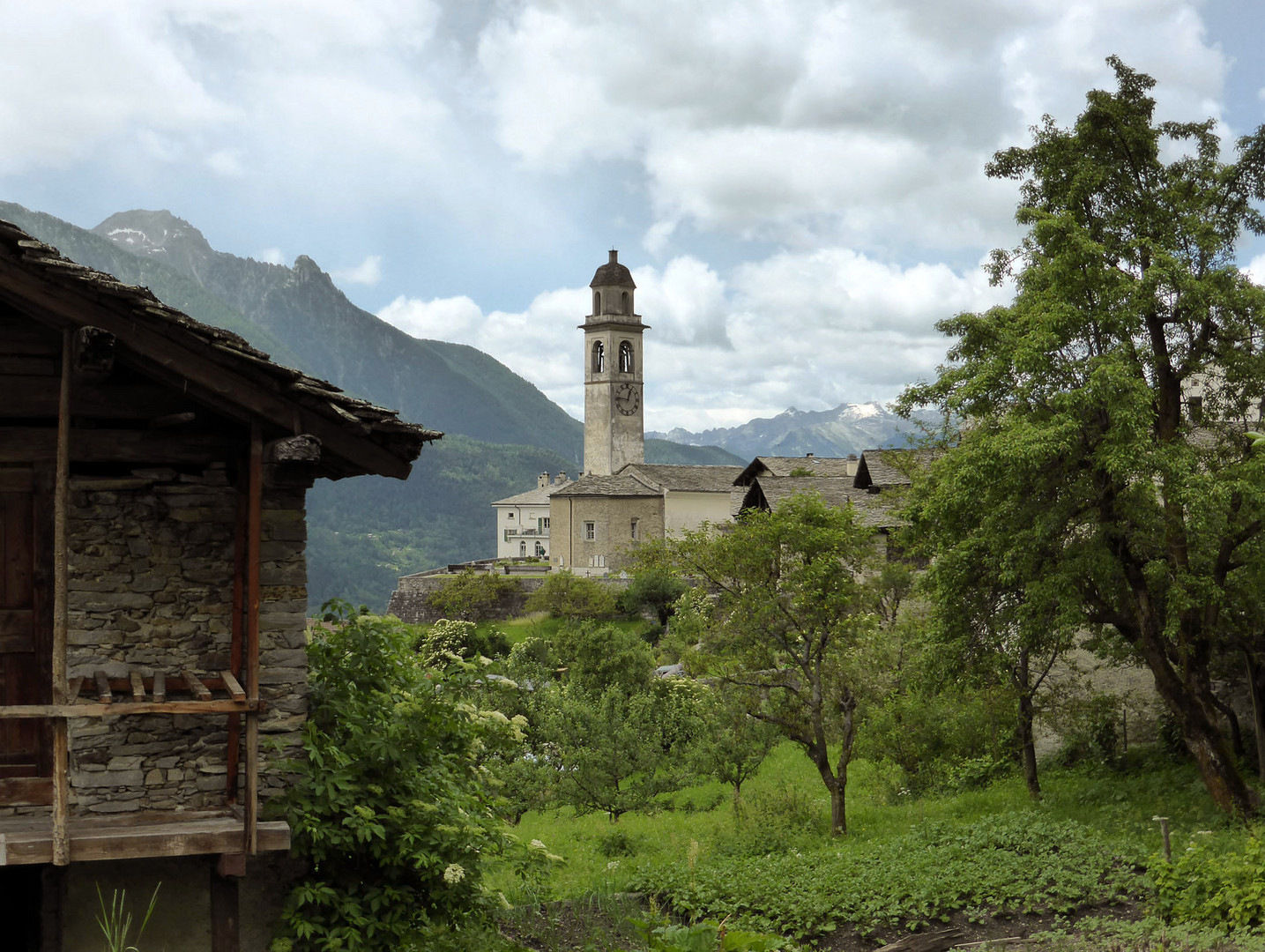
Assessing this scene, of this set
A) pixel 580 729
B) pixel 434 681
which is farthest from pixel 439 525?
pixel 434 681

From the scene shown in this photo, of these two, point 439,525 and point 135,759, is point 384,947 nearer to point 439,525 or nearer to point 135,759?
point 135,759

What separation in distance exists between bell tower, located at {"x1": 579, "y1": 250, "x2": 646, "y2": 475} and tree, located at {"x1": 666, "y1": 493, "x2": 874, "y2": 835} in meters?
62.6

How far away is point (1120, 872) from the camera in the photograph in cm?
1205

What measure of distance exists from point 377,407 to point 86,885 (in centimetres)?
366

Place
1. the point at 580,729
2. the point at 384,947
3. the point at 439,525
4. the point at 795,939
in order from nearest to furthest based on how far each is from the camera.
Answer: the point at 384,947 < the point at 795,939 < the point at 580,729 < the point at 439,525

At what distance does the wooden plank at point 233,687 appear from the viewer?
6694mm

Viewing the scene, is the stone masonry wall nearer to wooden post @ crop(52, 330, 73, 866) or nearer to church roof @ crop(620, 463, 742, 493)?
wooden post @ crop(52, 330, 73, 866)

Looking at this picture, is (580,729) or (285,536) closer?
(285,536)

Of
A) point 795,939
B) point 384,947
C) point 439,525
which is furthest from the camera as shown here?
point 439,525

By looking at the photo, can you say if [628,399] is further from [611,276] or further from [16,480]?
[16,480]

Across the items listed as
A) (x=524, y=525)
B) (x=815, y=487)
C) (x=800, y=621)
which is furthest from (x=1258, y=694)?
(x=524, y=525)

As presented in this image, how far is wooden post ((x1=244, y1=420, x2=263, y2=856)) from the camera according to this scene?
6672 millimetres

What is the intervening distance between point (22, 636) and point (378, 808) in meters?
2.62

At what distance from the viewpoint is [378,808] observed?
7727 mm
